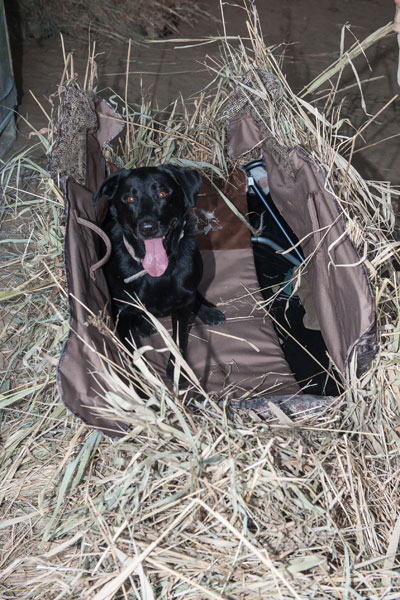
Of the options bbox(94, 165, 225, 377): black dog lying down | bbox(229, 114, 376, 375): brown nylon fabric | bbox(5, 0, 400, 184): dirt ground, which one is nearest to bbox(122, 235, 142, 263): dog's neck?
bbox(94, 165, 225, 377): black dog lying down

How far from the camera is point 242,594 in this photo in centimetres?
155

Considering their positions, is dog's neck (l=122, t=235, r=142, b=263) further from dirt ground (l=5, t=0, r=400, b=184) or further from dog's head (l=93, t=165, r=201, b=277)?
dirt ground (l=5, t=0, r=400, b=184)

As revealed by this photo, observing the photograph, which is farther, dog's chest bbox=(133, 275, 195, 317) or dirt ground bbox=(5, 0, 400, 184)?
dirt ground bbox=(5, 0, 400, 184)

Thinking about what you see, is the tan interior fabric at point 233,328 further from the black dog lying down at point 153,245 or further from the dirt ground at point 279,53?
the dirt ground at point 279,53

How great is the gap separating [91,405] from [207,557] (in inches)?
20.5

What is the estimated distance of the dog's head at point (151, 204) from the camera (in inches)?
91.2

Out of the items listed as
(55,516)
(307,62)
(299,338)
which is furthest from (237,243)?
(307,62)

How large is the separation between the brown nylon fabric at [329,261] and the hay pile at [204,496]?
62 millimetres

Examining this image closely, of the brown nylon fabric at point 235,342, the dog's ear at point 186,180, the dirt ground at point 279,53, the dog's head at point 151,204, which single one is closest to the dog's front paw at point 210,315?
the brown nylon fabric at point 235,342

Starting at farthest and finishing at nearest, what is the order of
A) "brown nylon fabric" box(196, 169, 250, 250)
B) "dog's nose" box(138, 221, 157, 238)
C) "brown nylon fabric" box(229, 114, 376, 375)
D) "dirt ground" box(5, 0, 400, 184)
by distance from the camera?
1. "dirt ground" box(5, 0, 400, 184)
2. "brown nylon fabric" box(196, 169, 250, 250)
3. "dog's nose" box(138, 221, 157, 238)
4. "brown nylon fabric" box(229, 114, 376, 375)

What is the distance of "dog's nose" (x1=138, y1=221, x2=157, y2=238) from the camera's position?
89.6 inches

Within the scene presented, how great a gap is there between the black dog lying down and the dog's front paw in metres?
0.14

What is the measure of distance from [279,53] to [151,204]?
3.62 metres

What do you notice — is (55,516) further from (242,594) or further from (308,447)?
(308,447)
